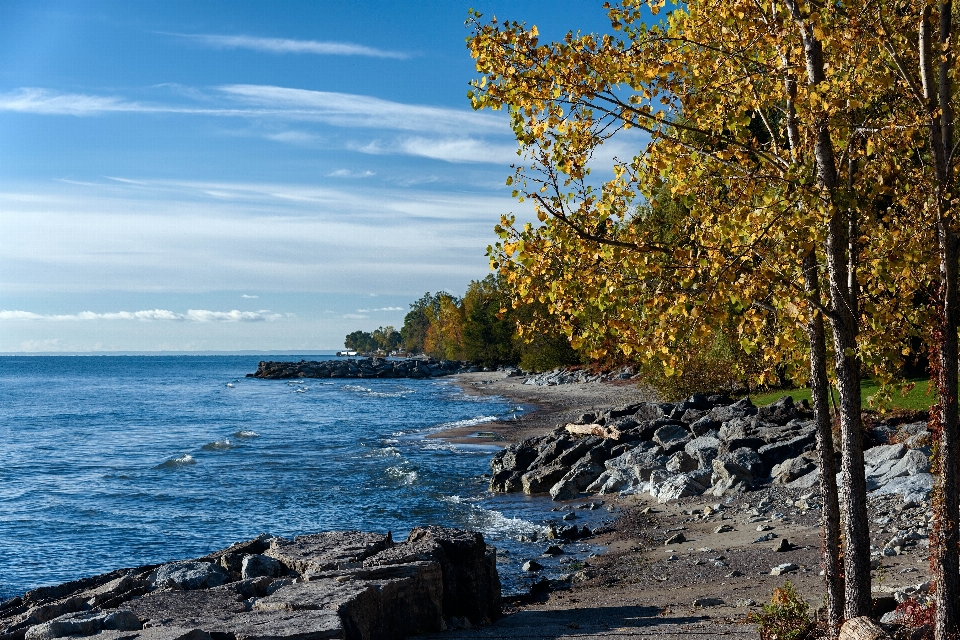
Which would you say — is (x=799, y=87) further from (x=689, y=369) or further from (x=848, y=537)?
(x=689, y=369)

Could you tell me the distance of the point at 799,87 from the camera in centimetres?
798

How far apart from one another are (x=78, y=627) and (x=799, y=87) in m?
9.73

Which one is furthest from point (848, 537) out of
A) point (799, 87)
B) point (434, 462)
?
point (434, 462)

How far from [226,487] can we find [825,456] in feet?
89.7

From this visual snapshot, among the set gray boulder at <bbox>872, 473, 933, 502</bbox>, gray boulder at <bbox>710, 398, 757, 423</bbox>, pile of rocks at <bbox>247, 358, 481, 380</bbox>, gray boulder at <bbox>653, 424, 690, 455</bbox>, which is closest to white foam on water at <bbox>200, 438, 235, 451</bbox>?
gray boulder at <bbox>653, 424, 690, 455</bbox>

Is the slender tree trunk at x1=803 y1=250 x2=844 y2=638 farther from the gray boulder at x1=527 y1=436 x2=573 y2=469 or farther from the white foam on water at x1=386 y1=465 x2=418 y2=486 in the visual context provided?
the white foam on water at x1=386 y1=465 x2=418 y2=486

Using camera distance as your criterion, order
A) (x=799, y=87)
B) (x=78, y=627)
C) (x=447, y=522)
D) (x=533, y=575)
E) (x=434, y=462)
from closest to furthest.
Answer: (x=799, y=87), (x=78, y=627), (x=533, y=575), (x=447, y=522), (x=434, y=462)

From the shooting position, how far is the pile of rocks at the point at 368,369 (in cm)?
14338

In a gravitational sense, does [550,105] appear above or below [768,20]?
below

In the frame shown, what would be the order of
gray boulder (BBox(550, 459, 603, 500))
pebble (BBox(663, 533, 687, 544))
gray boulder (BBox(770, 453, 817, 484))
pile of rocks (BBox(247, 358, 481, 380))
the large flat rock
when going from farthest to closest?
pile of rocks (BBox(247, 358, 481, 380)), gray boulder (BBox(550, 459, 603, 500)), gray boulder (BBox(770, 453, 817, 484)), pebble (BBox(663, 533, 687, 544)), the large flat rock

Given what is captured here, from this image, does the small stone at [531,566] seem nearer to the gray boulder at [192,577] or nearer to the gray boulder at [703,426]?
the gray boulder at [192,577]

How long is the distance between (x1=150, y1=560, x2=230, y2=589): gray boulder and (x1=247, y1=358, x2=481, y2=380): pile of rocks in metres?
123

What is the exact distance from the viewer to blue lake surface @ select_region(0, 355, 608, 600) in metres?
22.1

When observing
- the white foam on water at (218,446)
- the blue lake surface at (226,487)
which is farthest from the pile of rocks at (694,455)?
the white foam on water at (218,446)
